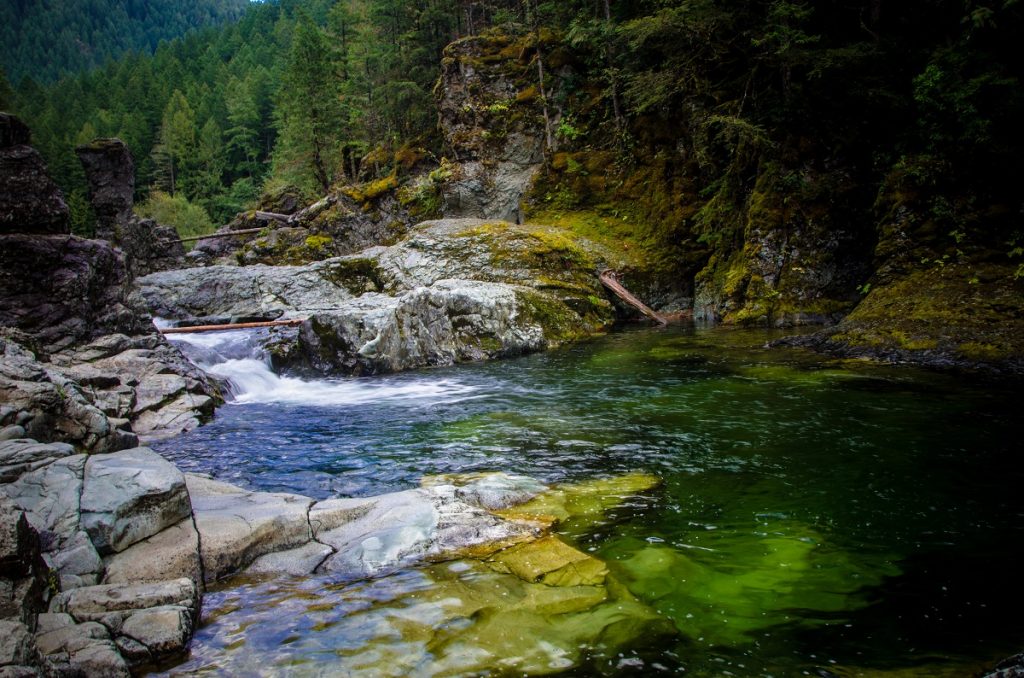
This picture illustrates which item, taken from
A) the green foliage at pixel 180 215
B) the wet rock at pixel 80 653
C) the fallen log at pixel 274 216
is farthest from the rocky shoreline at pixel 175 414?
the green foliage at pixel 180 215

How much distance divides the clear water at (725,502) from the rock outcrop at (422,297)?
10.9 feet

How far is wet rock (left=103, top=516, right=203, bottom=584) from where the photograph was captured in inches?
142

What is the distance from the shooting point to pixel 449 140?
2677cm

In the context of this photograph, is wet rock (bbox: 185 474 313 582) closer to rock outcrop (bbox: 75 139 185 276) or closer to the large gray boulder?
the large gray boulder

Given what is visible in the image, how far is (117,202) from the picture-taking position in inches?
1556

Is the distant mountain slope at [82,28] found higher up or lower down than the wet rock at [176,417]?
higher up

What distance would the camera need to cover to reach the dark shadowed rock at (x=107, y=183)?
129ft

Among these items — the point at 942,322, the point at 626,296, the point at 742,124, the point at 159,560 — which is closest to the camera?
the point at 159,560

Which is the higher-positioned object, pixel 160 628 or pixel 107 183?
pixel 107 183

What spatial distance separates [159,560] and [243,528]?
59cm

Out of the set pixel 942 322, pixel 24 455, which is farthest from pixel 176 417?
pixel 942 322

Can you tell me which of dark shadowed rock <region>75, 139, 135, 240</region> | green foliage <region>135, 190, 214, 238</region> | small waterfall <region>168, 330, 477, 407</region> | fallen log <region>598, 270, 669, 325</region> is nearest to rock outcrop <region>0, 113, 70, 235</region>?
small waterfall <region>168, 330, 477, 407</region>

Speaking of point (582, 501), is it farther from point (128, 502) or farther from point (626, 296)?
point (626, 296)

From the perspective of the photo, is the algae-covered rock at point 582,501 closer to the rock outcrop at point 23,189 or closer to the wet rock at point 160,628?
the wet rock at point 160,628
